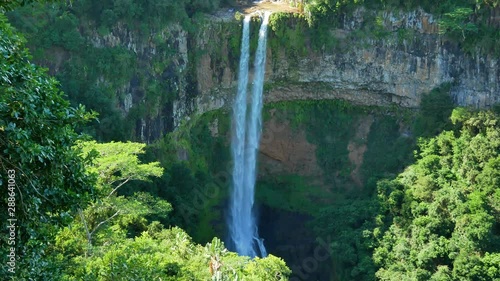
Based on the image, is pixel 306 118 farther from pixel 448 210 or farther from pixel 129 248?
pixel 129 248

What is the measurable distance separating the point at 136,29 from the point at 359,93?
9.80 metres

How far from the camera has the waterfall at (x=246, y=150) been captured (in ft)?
89.3

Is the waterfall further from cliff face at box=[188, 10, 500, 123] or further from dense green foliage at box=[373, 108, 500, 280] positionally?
dense green foliage at box=[373, 108, 500, 280]

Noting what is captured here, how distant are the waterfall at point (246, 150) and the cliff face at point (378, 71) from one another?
51 centimetres

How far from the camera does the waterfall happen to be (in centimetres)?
2722

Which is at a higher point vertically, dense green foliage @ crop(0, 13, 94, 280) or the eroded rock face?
dense green foliage @ crop(0, 13, 94, 280)

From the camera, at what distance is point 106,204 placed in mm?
14820

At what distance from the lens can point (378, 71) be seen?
2780 centimetres

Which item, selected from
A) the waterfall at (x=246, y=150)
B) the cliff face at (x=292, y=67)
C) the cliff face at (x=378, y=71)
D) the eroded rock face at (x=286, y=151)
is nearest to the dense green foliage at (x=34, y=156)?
the cliff face at (x=292, y=67)

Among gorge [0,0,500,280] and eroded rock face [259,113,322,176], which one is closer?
gorge [0,0,500,280]

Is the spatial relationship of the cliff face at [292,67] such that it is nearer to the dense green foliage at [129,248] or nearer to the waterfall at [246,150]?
the waterfall at [246,150]

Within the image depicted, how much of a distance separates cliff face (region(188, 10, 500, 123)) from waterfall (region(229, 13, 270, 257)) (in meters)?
0.51

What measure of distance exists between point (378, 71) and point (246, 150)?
6.36m

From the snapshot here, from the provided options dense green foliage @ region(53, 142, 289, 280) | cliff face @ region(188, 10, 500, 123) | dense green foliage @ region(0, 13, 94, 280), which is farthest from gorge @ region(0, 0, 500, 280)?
dense green foliage @ region(0, 13, 94, 280)
